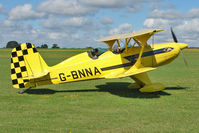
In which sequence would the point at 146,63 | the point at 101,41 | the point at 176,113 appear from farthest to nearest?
the point at 101,41, the point at 146,63, the point at 176,113

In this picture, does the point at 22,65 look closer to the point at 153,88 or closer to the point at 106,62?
the point at 106,62

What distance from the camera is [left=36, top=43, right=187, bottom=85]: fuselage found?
8.34 meters

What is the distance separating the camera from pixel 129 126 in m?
4.78

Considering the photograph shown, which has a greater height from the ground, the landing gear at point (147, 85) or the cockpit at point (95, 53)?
the cockpit at point (95, 53)

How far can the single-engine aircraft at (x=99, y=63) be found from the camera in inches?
316

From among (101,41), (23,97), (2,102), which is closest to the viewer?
(2,102)

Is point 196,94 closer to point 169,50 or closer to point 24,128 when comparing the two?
→ point 169,50

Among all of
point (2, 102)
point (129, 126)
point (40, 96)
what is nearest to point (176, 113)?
point (129, 126)

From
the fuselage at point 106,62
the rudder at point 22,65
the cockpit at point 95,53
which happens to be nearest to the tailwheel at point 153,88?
the fuselage at point 106,62

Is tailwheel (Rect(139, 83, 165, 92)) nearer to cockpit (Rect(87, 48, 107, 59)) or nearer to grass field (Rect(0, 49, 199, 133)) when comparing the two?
grass field (Rect(0, 49, 199, 133))

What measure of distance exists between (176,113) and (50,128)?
343 cm

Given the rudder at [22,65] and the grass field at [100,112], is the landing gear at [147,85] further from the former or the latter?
the rudder at [22,65]

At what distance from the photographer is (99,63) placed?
8602mm

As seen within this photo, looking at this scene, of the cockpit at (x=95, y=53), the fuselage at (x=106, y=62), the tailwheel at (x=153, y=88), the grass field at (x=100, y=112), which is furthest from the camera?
the cockpit at (x=95, y=53)
